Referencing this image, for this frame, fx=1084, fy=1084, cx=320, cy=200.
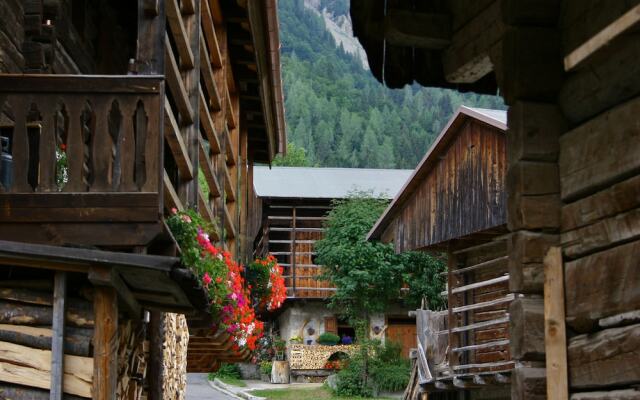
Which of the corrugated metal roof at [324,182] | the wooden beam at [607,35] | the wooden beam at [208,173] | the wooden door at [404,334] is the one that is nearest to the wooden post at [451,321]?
the wooden beam at [208,173]

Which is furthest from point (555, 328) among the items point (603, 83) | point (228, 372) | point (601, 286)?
point (228, 372)

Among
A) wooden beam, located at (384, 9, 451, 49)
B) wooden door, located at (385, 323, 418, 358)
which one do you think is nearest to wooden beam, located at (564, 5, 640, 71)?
wooden beam, located at (384, 9, 451, 49)

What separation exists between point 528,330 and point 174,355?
6.53 m

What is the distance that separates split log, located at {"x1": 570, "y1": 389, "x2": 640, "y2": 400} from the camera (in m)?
4.46

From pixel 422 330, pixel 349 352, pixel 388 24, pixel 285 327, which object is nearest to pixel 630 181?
pixel 388 24

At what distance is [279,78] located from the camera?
17734 mm

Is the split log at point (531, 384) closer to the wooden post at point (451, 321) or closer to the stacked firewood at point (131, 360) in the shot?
the stacked firewood at point (131, 360)

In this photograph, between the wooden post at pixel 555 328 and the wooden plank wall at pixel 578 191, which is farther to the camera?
the wooden post at pixel 555 328

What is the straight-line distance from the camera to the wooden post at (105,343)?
693 centimetres

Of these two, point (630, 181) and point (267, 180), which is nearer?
point (630, 181)

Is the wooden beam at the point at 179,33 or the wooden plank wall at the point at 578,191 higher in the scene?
the wooden beam at the point at 179,33

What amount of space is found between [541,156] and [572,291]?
682 mm

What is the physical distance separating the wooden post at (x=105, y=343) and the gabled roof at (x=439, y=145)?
10.5 metres

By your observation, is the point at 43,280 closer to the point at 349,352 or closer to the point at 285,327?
the point at 349,352
